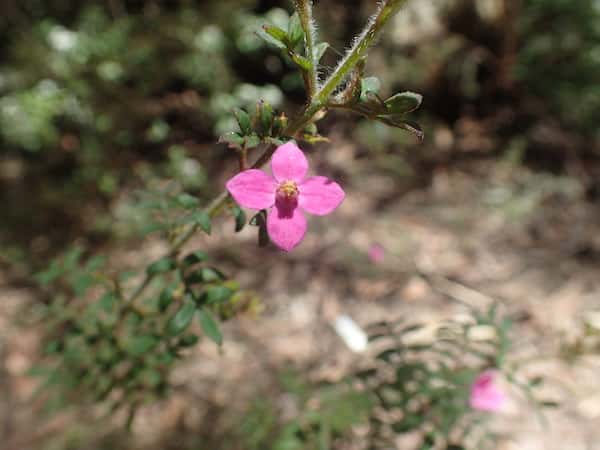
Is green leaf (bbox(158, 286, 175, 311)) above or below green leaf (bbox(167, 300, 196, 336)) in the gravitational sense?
above

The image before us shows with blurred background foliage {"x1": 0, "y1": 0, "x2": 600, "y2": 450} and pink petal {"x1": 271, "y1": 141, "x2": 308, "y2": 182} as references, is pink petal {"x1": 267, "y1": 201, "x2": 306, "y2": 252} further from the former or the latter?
blurred background foliage {"x1": 0, "y1": 0, "x2": 600, "y2": 450}

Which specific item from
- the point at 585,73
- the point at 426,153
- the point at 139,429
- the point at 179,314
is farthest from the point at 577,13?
the point at 139,429

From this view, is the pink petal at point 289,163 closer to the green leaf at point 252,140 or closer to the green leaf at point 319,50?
the green leaf at point 252,140

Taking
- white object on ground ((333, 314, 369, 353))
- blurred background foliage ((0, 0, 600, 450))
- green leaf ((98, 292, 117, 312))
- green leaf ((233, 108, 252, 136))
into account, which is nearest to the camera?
green leaf ((233, 108, 252, 136))

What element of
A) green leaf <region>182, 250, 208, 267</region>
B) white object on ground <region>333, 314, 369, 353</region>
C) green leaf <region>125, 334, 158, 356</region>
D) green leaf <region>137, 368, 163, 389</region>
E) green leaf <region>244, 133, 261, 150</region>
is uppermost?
green leaf <region>244, 133, 261, 150</region>

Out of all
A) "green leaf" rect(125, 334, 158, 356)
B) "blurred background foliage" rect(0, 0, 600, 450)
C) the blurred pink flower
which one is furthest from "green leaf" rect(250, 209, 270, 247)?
"blurred background foliage" rect(0, 0, 600, 450)

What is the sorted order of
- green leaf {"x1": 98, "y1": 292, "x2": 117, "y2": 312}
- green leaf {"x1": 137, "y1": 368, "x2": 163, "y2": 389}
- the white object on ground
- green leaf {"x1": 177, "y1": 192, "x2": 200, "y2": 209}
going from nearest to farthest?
green leaf {"x1": 177, "y1": 192, "x2": 200, "y2": 209}, green leaf {"x1": 98, "y1": 292, "x2": 117, "y2": 312}, green leaf {"x1": 137, "y1": 368, "x2": 163, "y2": 389}, the white object on ground

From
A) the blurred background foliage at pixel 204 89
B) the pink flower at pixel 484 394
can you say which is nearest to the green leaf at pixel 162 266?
the pink flower at pixel 484 394
